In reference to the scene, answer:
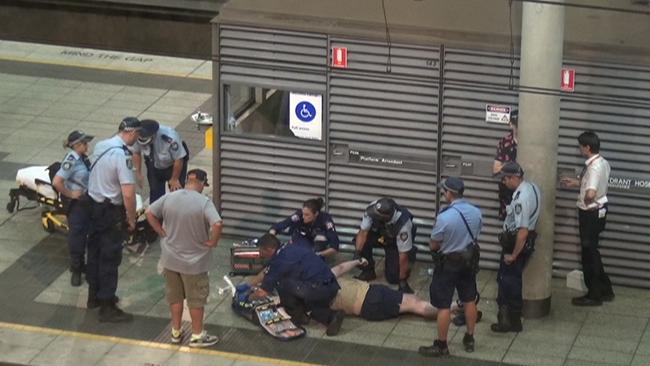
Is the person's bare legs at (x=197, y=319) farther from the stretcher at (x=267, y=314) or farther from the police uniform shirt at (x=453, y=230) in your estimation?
→ the police uniform shirt at (x=453, y=230)

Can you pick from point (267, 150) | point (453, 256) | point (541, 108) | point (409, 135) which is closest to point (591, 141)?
point (541, 108)

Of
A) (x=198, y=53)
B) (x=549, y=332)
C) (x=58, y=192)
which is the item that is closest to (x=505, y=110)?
(x=549, y=332)

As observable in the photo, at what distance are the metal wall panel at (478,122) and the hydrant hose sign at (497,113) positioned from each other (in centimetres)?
4

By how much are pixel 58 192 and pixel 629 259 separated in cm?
551

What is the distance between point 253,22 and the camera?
17.5 metres

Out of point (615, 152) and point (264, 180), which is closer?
point (615, 152)

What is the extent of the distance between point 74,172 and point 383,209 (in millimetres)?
2923

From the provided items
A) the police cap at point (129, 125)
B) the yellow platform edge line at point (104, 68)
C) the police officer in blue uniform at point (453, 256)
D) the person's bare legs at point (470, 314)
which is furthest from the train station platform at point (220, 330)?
the yellow platform edge line at point (104, 68)

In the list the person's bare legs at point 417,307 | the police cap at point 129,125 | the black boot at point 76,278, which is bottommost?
the person's bare legs at point 417,307

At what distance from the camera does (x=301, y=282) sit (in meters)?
15.8

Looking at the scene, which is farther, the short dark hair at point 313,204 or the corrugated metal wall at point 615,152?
the short dark hair at point 313,204

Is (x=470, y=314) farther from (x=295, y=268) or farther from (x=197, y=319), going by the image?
(x=197, y=319)

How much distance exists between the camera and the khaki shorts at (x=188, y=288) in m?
15.5

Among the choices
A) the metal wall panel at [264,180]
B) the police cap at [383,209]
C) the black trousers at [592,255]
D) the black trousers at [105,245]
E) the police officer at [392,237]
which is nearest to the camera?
the black trousers at [105,245]
